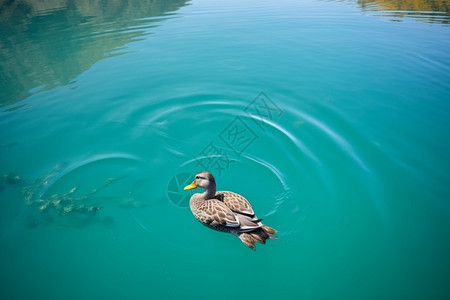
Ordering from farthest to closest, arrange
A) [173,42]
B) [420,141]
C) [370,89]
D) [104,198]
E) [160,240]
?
[173,42] < [370,89] < [420,141] < [104,198] < [160,240]

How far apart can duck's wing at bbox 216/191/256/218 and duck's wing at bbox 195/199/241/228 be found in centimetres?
13

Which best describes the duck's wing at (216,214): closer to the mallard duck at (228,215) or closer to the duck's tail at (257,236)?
the mallard duck at (228,215)

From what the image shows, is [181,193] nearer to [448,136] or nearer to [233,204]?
[233,204]

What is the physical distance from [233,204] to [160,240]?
149 cm

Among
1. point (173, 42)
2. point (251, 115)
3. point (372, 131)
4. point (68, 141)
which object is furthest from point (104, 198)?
point (173, 42)

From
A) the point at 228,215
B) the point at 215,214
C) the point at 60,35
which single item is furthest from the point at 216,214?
the point at 60,35

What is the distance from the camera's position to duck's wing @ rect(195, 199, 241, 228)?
4254mm

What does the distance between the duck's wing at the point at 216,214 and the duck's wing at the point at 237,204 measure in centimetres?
13

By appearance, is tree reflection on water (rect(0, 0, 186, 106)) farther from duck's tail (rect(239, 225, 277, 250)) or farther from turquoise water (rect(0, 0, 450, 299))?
duck's tail (rect(239, 225, 277, 250))

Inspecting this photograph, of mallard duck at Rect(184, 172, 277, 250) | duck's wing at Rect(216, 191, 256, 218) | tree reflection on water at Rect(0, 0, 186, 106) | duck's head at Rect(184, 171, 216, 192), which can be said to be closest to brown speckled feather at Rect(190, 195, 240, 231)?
mallard duck at Rect(184, 172, 277, 250)

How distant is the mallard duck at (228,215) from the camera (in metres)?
4.20

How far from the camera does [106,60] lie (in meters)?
11.1

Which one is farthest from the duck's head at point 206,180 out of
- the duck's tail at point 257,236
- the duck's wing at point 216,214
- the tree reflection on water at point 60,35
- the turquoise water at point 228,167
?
the tree reflection on water at point 60,35

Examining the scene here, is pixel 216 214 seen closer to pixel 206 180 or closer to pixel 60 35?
pixel 206 180
